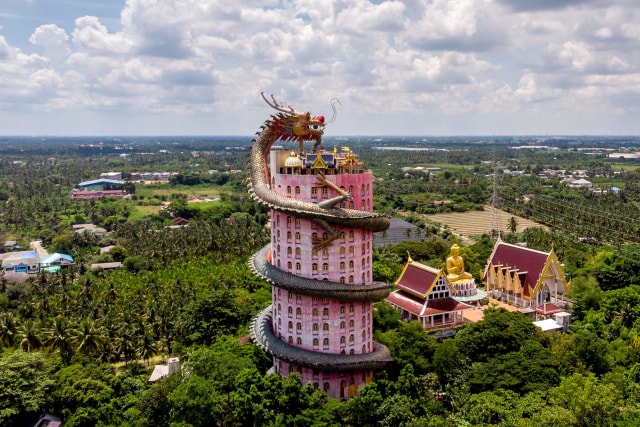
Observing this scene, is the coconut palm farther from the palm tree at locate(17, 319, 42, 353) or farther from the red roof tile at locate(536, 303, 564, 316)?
the red roof tile at locate(536, 303, 564, 316)

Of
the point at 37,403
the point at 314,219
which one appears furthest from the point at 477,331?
the point at 37,403

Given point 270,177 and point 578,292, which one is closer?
point 270,177

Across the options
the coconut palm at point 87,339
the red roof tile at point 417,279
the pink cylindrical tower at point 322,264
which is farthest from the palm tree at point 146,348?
the red roof tile at point 417,279

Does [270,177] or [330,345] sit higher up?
[270,177]

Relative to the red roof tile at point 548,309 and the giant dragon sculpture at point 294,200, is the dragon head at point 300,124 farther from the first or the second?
the red roof tile at point 548,309

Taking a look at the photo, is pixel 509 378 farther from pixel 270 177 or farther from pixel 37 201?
pixel 37 201

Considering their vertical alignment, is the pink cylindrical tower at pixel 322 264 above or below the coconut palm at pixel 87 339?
above
